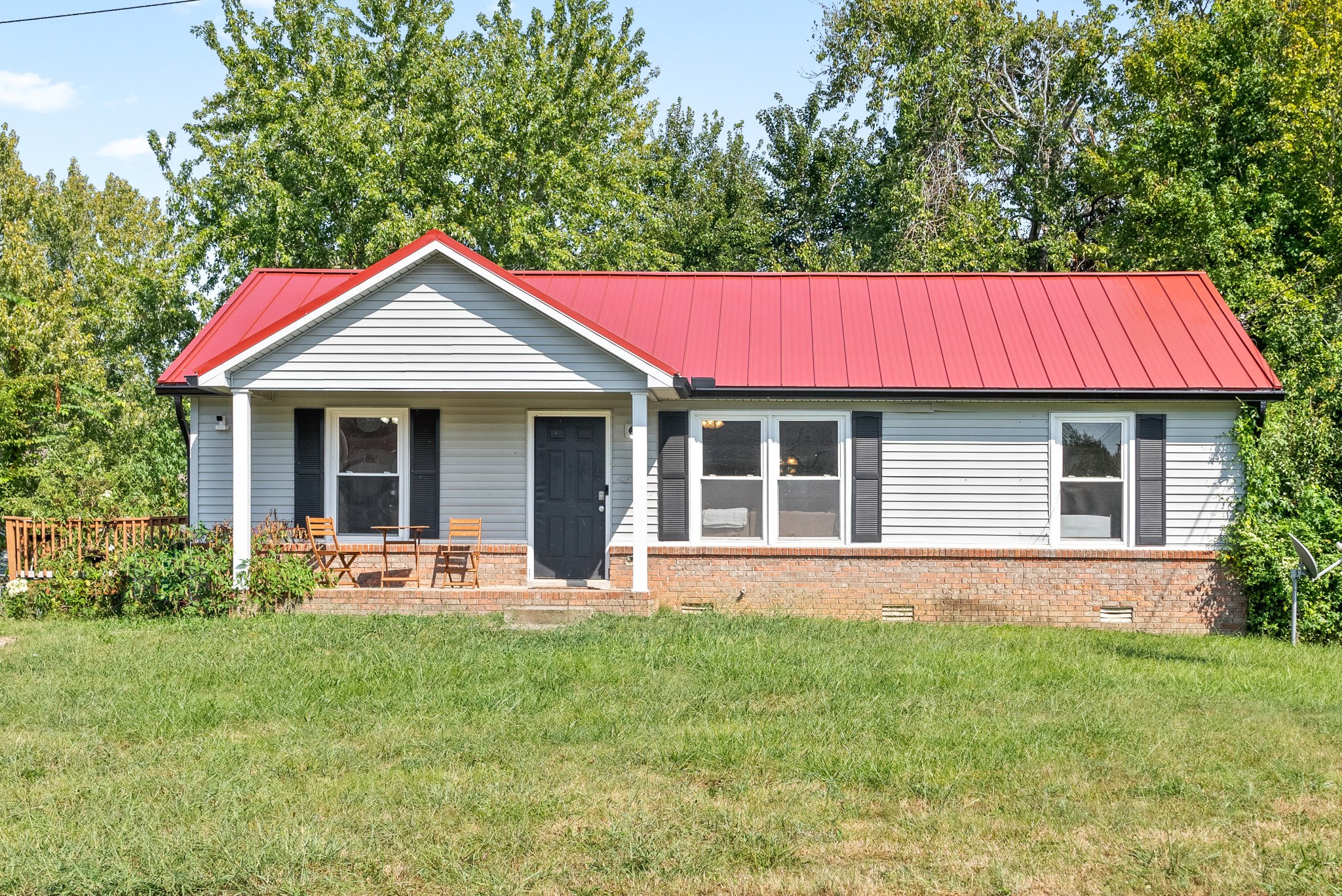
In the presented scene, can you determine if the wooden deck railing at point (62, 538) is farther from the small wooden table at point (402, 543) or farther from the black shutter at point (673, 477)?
the black shutter at point (673, 477)

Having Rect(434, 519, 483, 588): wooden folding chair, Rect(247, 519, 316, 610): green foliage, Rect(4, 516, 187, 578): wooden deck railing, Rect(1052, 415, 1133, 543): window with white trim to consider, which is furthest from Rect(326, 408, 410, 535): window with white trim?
Rect(1052, 415, 1133, 543): window with white trim

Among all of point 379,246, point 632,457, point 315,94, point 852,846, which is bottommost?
point 852,846

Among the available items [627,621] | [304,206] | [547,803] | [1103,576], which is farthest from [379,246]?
[547,803]

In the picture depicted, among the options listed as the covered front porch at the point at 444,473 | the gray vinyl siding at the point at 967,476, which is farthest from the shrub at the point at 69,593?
the gray vinyl siding at the point at 967,476

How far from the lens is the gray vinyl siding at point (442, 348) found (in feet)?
42.1

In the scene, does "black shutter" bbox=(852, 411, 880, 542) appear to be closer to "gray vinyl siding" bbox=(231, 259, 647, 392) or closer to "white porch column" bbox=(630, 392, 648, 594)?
"white porch column" bbox=(630, 392, 648, 594)

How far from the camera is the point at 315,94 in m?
26.3

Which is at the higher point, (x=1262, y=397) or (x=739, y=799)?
(x=1262, y=397)

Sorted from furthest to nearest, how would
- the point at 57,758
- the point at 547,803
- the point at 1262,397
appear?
the point at 1262,397, the point at 57,758, the point at 547,803

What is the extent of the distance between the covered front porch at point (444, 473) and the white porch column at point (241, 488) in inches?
50.3

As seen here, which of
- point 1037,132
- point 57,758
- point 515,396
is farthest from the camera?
point 1037,132

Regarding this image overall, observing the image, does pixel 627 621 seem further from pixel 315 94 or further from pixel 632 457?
pixel 315 94

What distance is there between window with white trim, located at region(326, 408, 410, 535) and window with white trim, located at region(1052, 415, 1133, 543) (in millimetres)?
8229

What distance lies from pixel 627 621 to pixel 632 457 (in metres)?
2.24
